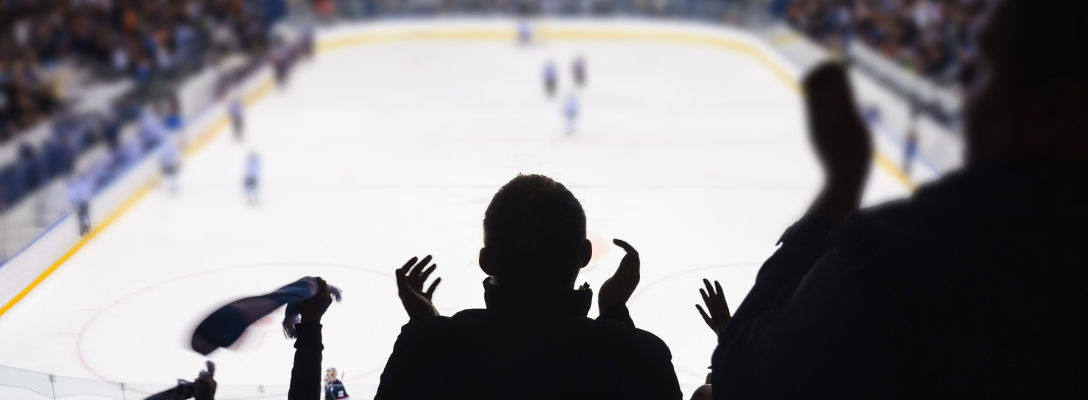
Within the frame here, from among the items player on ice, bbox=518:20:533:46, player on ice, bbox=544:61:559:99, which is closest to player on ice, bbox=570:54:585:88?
player on ice, bbox=544:61:559:99

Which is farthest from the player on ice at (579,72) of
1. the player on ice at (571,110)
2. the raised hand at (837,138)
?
the raised hand at (837,138)

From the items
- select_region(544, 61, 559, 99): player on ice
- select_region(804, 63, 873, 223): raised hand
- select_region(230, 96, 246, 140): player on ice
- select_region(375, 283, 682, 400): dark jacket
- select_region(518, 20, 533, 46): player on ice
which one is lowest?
select_region(375, 283, 682, 400): dark jacket

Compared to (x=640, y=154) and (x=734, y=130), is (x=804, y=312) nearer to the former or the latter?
(x=640, y=154)

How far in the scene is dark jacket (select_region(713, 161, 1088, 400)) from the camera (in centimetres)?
51

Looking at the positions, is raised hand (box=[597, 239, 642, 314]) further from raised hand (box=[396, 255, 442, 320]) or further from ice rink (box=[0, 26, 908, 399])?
ice rink (box=[0, 26, 908, 399])

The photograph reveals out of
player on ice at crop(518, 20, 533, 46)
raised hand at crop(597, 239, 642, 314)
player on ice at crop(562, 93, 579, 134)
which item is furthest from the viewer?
player on ice at crop(518, 20, 533, 46)

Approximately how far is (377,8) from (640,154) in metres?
8.49

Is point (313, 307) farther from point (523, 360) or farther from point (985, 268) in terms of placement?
point (985, 268)

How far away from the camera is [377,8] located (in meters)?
14.8

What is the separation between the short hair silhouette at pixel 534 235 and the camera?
944mm

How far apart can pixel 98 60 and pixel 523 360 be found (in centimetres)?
1038

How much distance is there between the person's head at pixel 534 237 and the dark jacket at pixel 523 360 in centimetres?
4

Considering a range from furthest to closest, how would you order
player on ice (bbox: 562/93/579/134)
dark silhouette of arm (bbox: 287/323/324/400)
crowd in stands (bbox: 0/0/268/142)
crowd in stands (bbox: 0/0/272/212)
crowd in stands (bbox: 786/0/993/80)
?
player on ice (bbox: 562/93/579/134), crowd in stands (bbox: 0/0/268/142), crowd in stands (bbox: 786/0/993/80), crowd in stands (bbox: 0/0/272/212), dark silhouette of arm (bbox: 287/323/324/400)

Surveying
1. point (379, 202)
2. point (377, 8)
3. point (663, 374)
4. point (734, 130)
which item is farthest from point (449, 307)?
point (377, 8)
